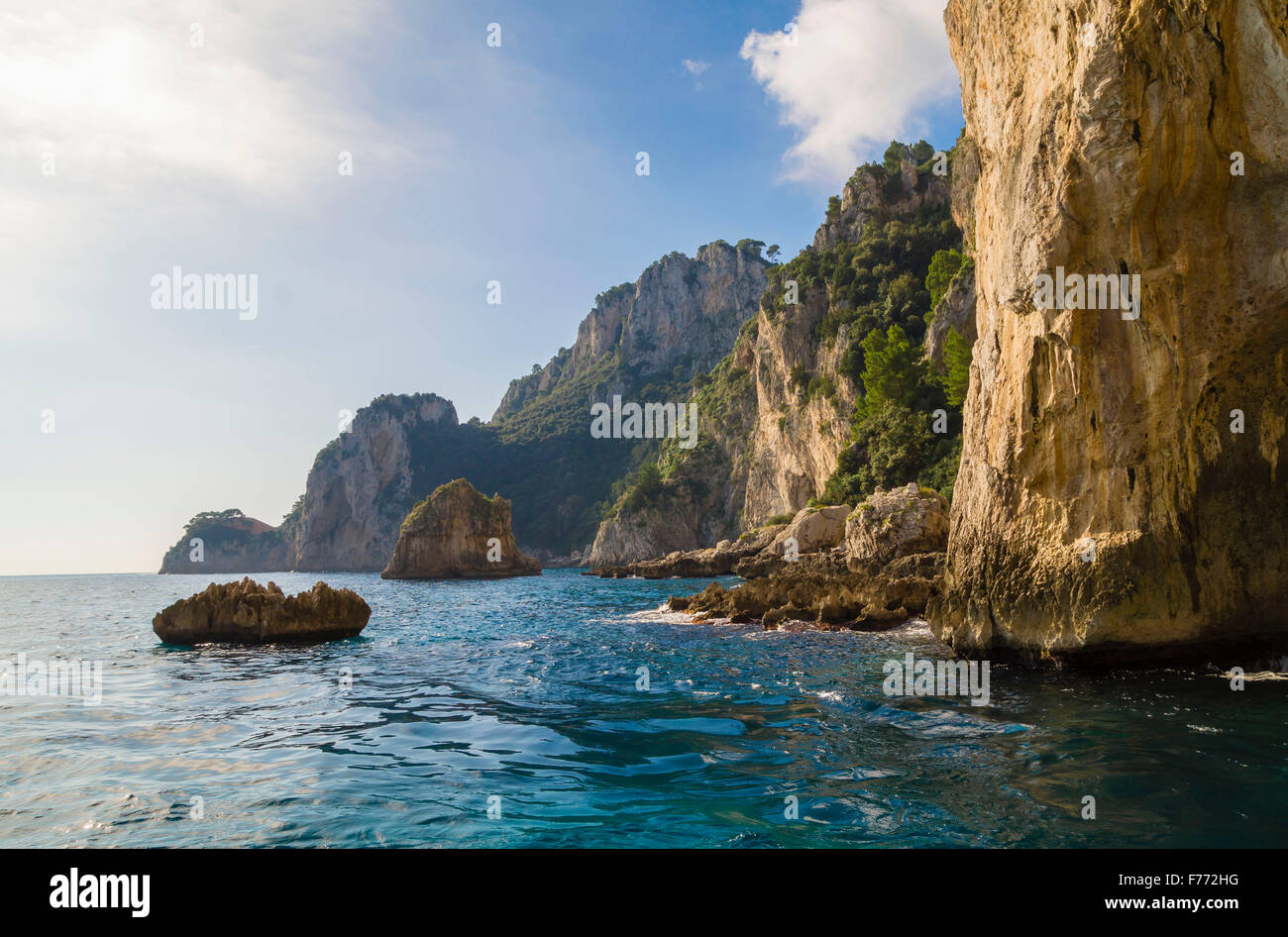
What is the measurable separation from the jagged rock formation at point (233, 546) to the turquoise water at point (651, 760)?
172868mm

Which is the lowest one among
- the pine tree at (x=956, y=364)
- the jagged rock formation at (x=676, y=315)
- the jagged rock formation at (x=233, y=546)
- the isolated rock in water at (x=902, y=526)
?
the jagged rock formation at (x=233, y=546)

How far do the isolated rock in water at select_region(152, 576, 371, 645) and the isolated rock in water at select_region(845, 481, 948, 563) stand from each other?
80.0 feet

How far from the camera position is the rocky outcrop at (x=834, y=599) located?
21844mm

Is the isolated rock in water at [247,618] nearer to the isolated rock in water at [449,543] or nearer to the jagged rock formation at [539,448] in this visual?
the isolated rock in water at [449,543]

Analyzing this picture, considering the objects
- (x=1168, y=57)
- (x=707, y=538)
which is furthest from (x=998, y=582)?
(x=707, y=538)

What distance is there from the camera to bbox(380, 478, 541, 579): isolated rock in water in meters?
87.7

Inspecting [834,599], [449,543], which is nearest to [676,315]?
[449,543]

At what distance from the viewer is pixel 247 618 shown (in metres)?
22.2

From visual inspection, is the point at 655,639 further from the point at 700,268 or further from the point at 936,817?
the point at 700,268

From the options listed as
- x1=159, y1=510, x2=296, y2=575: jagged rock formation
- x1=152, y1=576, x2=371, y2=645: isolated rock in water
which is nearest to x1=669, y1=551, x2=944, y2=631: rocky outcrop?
x1=152, y1=576, x2=371, y2=645: isolated rock in water

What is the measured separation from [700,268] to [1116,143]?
520ft

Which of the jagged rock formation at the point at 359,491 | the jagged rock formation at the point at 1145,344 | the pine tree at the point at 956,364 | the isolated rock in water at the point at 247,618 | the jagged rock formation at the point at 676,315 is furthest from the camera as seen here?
the jagged rock formation at the point at 676,315

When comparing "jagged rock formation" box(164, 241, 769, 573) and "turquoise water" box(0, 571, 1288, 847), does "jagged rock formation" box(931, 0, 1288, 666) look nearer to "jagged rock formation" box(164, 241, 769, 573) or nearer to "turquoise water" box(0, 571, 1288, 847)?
"turquoise water" box(0, 571, 1288, 847)

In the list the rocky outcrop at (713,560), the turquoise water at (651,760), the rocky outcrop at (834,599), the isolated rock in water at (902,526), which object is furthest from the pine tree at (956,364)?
the turquoise water at (651,760)
